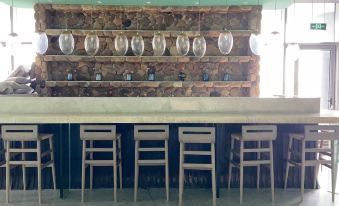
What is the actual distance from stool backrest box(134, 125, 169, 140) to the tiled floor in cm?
76

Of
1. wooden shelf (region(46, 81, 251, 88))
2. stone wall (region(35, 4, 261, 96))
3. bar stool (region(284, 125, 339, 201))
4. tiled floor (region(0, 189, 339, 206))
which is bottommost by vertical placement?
tiled floor (region(0, 189, 339, 206))

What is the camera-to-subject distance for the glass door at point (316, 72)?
810cm

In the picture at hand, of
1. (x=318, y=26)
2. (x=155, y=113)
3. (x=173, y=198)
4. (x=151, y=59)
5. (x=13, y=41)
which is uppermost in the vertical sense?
(x=318, y=26)

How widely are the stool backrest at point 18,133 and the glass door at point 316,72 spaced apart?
5.92m

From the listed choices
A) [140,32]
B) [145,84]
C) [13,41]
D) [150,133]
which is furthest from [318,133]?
[13,41]

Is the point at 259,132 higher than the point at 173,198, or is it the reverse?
the point at 259,132

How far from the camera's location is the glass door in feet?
26.6

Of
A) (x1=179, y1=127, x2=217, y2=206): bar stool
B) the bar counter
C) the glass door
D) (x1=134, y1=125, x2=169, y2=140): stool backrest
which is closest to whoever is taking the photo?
(x1=179, y1=127, x2=217, y2=206): bar stool

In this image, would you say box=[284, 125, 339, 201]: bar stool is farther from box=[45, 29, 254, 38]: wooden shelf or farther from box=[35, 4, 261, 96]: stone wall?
box=[45, 29, 254, 38]: wooden shelf

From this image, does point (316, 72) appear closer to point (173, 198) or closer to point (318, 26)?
point (318, 26)

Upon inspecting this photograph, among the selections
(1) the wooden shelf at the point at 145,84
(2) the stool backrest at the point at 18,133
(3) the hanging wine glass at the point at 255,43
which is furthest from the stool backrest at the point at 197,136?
(1) the wooden shelf at the point at 145,84

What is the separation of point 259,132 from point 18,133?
2.66 metres

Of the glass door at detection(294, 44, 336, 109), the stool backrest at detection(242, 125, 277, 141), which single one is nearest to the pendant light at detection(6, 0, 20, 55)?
the stool backrest at detection(242, 125, 277, 141)

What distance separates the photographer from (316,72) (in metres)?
8.20
